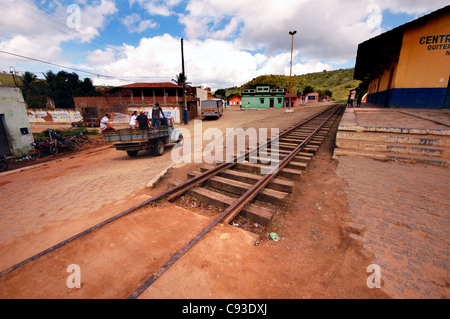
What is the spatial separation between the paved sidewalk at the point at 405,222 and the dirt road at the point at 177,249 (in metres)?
0.27

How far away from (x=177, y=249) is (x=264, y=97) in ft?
143

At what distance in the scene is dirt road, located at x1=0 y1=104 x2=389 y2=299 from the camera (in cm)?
225

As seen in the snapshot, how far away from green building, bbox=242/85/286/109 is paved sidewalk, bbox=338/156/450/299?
39.5 metres

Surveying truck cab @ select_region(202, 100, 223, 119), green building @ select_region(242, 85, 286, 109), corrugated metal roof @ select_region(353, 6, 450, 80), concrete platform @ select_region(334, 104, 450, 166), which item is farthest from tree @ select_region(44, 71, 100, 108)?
concrete platform @ select_region(334, 104, 450, 166)

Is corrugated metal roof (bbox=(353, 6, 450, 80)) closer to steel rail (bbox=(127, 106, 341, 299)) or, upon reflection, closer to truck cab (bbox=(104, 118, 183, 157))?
steel rail (bbox=(127, 106, 341, 299))

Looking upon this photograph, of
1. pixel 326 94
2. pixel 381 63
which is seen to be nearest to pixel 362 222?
pixel 381 63

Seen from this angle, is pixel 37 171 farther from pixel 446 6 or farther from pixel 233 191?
pixel 446 6

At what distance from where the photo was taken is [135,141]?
816 cm

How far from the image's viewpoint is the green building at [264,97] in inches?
1676

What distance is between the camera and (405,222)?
333 centimetres

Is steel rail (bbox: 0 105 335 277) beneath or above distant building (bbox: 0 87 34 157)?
beneath

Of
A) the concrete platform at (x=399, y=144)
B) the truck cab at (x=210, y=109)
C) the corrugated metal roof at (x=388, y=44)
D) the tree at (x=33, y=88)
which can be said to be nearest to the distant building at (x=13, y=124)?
the concrete platform at (x=399, y=144)

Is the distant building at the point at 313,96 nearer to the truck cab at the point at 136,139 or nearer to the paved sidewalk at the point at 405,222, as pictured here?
the truck cab at the point at 136,139

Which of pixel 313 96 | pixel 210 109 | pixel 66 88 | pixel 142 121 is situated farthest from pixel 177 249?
pixel 313 96
